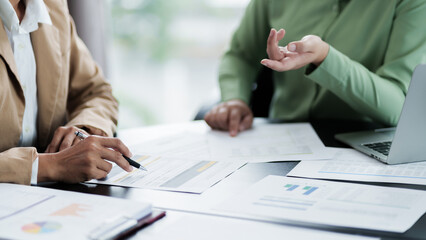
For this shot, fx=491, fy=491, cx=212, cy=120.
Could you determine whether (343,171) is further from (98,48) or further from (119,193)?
(98,48)

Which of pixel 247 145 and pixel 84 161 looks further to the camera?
pixel 247 145

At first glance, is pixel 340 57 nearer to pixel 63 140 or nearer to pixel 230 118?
pixel 230 118

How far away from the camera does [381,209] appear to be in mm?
824

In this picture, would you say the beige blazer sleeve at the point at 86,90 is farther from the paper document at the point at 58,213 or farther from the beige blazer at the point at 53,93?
the paper document at the point at 58,213

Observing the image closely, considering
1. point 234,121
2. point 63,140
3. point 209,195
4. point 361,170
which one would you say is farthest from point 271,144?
point 63,140

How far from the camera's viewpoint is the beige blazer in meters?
1.04

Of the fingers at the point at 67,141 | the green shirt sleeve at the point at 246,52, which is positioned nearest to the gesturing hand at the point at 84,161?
the fingers at the point at 67,141

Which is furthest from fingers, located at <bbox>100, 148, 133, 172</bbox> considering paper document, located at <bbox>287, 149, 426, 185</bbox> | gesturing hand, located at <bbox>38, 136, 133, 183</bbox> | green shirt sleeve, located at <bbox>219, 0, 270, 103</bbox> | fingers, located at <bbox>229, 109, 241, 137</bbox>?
green shirt sleeve, located at <bbox>219, 0, 270, 103</bbox>

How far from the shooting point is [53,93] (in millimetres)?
1349

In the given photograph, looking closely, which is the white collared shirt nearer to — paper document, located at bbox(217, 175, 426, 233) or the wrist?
the wrist

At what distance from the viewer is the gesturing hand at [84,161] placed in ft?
3.29

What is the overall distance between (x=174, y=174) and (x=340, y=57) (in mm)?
580

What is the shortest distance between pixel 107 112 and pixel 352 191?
2.57 ft

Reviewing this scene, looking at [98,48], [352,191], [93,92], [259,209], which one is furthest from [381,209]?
[98,48]
